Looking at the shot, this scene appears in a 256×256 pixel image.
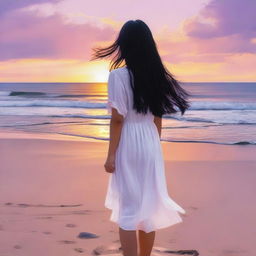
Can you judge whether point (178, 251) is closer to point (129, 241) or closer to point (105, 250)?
point (105, 250)

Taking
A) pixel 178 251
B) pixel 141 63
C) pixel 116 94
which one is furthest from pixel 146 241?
pixel 141 63

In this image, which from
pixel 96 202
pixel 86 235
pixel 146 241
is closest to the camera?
pixel 146 241

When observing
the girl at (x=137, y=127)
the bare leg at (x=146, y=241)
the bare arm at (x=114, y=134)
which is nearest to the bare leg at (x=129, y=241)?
the girl at (x=137, y=127)

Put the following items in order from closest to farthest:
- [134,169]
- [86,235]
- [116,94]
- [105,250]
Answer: [116,94]
[134,169]
[105,250]
[86,235]

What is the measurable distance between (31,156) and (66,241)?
3836 millimetres

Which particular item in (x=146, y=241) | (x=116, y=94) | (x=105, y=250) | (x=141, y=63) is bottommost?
(x=105, y=250)

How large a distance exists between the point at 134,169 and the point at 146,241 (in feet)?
1.93

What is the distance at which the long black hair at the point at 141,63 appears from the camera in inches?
114

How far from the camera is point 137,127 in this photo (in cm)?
300

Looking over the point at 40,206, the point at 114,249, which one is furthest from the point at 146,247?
the point at 40,206

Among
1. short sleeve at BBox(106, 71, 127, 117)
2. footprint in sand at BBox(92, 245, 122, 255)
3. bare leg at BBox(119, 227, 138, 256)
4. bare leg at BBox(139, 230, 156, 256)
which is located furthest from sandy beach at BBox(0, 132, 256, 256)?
short sleeve at BBox(106, 71, 127, 117)

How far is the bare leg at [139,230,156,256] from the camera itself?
3.24m

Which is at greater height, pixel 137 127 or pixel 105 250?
pixel 137 127

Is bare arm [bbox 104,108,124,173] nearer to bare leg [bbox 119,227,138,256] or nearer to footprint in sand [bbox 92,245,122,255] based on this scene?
bare leg [bbox 119,227,138,256]
